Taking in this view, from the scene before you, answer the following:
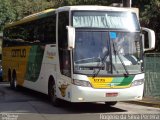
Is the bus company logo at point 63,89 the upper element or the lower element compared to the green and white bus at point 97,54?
lower

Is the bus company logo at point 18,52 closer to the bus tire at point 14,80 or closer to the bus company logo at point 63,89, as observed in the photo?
the bus tire at point 14,80

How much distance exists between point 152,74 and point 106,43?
154 inches

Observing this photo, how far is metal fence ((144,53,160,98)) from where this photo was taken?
17.0 metres

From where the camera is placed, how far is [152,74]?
17250mm

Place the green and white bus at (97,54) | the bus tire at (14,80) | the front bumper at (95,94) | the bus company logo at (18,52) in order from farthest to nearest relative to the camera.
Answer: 1. the bus tire at (14,80)
2. the bus company logo at (18,52)
3. the green and white bus at (97,54)
4. the front bumper at (95,94)

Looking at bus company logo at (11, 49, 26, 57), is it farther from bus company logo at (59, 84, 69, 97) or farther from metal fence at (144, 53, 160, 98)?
bus company logo at (59, 84, 69, 97)

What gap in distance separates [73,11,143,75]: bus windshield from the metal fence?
110 inches

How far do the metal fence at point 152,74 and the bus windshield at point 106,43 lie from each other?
280cm

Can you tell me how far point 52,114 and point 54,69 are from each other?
235cm

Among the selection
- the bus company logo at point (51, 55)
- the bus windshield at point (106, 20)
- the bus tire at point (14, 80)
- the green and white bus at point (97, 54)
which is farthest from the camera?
the bus tire at point (14, 80)

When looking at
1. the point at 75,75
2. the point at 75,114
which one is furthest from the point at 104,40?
the point at 75,114

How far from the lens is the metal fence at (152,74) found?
669 inches

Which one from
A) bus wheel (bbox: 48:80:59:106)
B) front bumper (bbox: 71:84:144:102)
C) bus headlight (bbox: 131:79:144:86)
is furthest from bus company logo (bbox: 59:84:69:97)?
bus headlight (bbox: 131:79:144:86)

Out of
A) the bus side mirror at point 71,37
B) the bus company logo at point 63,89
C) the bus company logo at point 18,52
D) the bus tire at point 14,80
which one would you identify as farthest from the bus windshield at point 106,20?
the bus tire at point 14,80
